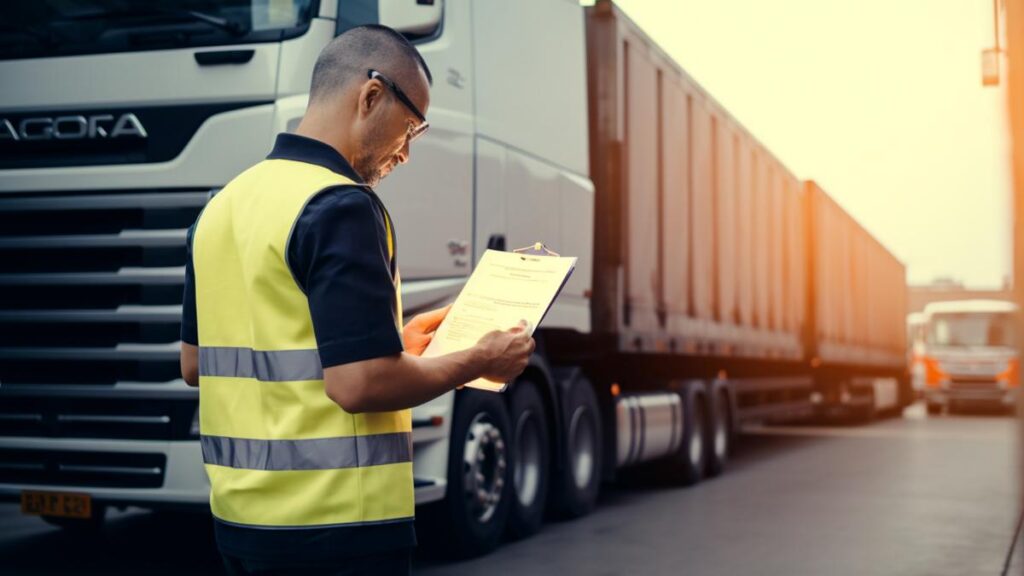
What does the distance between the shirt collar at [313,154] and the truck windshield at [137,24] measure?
3658 millimetres

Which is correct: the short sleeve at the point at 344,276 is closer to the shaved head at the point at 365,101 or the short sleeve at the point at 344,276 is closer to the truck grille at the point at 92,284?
the shaved head at the point at 365,101

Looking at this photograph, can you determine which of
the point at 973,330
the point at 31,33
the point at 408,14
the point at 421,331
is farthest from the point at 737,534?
the point at 973,330

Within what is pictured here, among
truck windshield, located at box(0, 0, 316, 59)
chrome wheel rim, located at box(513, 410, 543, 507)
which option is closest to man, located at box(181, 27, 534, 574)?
truck windshield, located at box(0, 0, 316, 59)

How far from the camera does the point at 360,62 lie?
2.36 m

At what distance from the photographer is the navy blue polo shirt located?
6.88ft

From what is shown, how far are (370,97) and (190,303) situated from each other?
57 centimetres

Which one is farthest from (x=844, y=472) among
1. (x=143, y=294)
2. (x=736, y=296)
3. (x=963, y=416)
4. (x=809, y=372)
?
(x=963, y=416)

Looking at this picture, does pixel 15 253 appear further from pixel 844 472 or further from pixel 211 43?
pixel 844 472

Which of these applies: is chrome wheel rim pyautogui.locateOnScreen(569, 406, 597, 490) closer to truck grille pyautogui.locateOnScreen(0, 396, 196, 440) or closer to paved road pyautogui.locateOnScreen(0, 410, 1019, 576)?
paved road pyautogui.locateOnScreen(0, 410, 1019, 576)

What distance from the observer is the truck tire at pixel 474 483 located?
22.2 ft

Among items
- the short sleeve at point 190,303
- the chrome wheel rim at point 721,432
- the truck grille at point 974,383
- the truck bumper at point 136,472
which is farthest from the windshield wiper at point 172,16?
the truck grille at point 974,383

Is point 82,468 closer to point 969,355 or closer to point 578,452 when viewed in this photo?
point 578,452

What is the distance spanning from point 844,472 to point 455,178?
8003mm

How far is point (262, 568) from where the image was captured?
2.23 m
